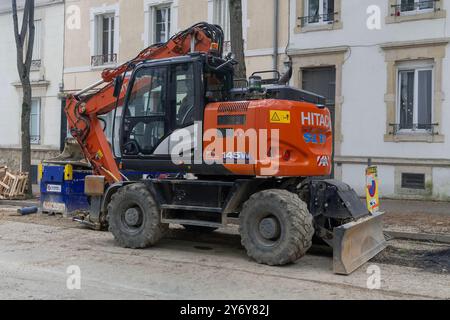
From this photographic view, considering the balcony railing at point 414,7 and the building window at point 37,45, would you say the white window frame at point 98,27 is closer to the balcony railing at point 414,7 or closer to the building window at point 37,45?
the building window at point 37,45

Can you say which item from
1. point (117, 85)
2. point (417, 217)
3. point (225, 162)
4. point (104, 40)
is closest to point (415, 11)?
point (417, 217)

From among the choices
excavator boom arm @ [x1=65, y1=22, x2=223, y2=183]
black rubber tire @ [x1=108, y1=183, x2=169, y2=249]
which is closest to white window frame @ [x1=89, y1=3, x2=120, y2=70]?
excavator boom arm @ [x1=65, y1=22, x2=223, y2=183]

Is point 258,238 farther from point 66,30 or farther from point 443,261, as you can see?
point 66,30

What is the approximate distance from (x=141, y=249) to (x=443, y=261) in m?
4.45

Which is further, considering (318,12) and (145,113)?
(318,12)

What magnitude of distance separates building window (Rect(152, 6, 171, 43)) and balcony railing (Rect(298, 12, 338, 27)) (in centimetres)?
514

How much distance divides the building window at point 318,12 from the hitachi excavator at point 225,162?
6.89 meters

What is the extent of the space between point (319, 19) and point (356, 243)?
31.5ft

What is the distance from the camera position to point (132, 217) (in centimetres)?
848

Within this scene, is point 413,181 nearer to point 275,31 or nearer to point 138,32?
point 275,31

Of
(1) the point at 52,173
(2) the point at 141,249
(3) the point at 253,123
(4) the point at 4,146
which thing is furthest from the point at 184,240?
(4) the point at 4,146

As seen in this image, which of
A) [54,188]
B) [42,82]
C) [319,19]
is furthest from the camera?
[42,82]

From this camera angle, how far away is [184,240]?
9383mm

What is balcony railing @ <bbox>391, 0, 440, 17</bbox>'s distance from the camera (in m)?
13.6
